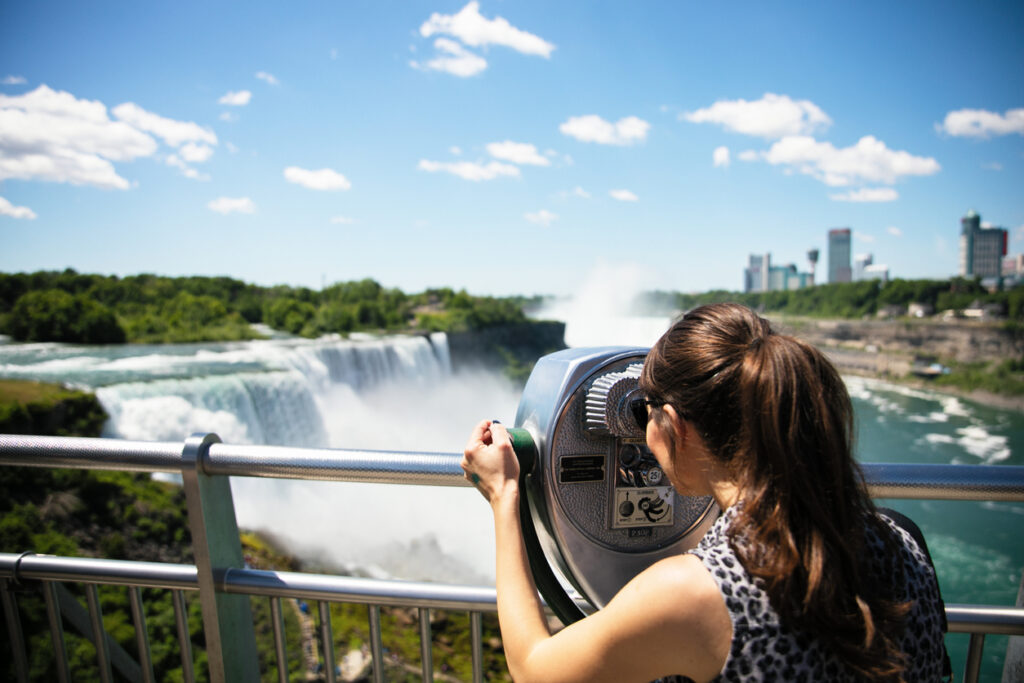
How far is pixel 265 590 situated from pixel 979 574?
31541 mm

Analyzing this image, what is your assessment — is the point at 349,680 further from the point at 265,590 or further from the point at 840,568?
the point at 840,568

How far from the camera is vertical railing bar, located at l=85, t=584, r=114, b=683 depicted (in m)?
1.48

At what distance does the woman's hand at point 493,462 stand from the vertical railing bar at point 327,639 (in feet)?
1.86

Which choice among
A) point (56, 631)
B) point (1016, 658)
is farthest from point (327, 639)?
point (1016, 658)

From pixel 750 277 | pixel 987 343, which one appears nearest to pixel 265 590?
pixel 987 343

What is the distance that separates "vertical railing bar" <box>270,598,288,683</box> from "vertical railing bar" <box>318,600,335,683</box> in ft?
0.31

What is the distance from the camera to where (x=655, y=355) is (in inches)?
36.9

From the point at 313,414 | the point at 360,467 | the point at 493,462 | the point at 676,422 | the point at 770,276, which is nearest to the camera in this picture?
the point at 676,422

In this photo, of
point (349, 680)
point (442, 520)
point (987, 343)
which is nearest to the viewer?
point (349, 680)

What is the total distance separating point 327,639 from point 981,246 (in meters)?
137

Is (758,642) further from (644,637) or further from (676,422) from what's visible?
(676,422)

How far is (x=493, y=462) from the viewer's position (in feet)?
3.45

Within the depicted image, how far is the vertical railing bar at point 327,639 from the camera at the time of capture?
139 cm

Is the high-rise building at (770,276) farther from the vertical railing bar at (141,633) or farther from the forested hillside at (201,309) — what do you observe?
the vertical railing bar at (141,633)
